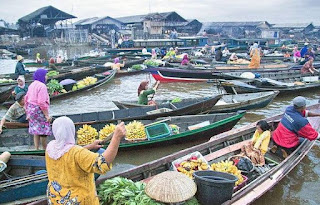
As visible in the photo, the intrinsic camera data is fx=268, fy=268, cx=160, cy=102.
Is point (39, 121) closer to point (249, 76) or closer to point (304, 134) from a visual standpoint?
point (304, 134)

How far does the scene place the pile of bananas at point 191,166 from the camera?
4.54m

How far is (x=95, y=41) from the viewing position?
43812 millimetres

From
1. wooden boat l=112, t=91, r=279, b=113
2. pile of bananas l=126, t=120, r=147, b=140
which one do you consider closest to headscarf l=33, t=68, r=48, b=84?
pile of bananas l=126, t=120, r=147, b=140

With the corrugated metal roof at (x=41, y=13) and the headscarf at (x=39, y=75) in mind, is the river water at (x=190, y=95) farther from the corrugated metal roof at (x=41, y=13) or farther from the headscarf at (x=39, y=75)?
the corrugated metal roof at (x=41, y=13)

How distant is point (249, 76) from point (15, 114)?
1072cm

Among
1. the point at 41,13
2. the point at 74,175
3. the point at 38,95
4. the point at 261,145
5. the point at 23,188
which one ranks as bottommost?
the point at 23,188

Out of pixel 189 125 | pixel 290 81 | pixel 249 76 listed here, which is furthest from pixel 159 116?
pixel 290 81

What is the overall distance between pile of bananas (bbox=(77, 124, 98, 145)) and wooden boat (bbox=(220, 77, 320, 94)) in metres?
6.16

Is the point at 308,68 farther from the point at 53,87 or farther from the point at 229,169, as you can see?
the point at 53,87

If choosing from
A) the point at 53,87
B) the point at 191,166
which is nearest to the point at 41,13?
the point at 53,87

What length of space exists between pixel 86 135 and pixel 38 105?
161cm

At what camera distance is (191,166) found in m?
4.67

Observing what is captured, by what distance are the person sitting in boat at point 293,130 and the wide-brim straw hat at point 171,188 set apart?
9.50ft

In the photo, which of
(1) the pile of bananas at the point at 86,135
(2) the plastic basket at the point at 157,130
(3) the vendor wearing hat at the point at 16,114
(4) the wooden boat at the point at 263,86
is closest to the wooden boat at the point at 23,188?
(1) the pile of bananas at the point at 86,135
